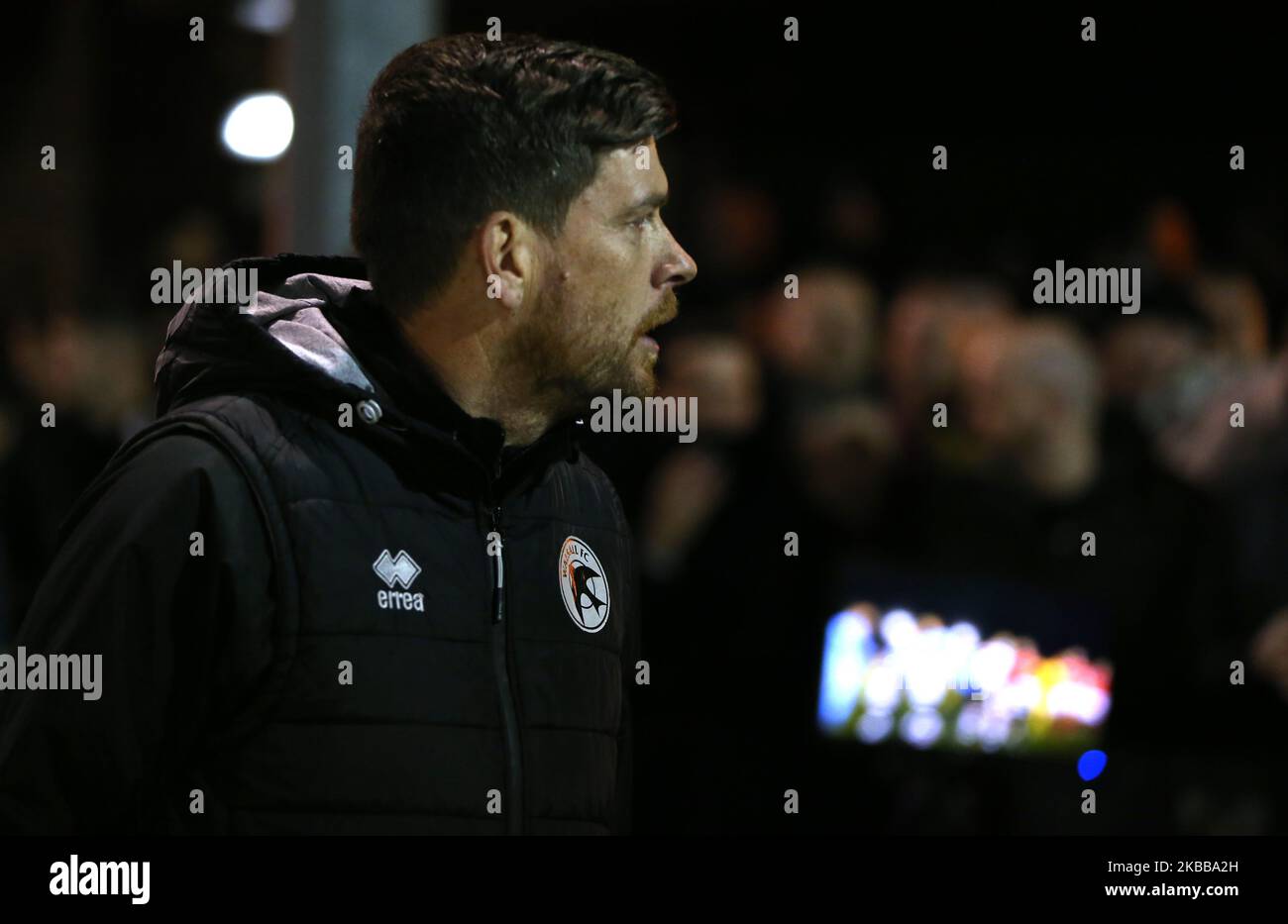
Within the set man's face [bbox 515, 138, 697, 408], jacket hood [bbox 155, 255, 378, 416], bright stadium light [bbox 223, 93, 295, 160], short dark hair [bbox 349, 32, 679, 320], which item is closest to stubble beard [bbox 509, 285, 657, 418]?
man's face [bbox 515, 138, 697, 408]

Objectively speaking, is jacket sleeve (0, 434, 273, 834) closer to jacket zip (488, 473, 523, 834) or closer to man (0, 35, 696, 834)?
man (0, 35, 696, 834)

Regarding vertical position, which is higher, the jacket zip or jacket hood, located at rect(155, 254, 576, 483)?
jacket hood, located at rect(155, 254, 576, 483)

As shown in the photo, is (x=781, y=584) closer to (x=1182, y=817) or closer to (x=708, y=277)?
(x=1182, y=817)

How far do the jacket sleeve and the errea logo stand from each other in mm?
135

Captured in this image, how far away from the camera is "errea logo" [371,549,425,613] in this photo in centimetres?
200

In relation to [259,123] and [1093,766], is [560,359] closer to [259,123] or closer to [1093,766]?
[1093,766]

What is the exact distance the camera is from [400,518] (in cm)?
206

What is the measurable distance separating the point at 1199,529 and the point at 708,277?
8.07 ft

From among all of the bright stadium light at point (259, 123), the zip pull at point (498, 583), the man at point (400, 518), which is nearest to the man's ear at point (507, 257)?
the man at point (400, 518)

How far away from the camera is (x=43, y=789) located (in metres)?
1.85

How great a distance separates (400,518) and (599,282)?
0.40m

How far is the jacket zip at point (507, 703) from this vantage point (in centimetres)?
204

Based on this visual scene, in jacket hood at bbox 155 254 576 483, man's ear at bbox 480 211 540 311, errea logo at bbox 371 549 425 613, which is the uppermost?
man's ear at bbox 480 211 540 311

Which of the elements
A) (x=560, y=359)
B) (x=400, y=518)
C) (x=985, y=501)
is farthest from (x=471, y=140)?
(x=985, y=501)
